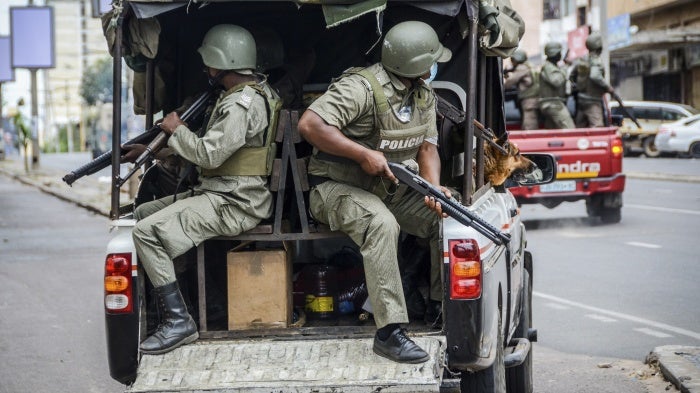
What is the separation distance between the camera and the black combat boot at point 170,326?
200 inches

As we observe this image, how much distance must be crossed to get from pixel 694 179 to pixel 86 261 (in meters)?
15.2

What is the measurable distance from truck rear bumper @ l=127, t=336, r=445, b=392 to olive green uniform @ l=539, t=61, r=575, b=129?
1089cm

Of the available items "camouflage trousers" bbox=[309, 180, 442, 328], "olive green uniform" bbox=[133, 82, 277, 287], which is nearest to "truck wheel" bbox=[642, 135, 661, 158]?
"camouflage trousers" bbox=[309, 180, 442, 328]

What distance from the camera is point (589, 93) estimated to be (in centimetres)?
1616

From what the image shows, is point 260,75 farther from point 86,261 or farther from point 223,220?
point 86,261

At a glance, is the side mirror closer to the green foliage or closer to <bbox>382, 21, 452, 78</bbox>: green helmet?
<bbox>382, 21, 452, 78</bbox>: green helmet

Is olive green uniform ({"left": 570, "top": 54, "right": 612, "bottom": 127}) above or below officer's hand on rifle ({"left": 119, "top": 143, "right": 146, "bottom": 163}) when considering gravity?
above

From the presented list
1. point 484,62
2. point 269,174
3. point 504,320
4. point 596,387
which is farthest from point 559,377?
point 269,174

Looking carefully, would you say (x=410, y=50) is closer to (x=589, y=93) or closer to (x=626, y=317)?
(x=626, y=317)

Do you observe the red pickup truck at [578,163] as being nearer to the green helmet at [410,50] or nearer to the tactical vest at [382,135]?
the tactical vest at [382,135]

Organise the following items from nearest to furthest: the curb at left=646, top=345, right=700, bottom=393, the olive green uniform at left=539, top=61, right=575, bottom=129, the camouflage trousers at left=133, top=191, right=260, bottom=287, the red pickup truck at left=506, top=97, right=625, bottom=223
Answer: the camouflage trousers at left=133, top=191, right=260, bottom=287 < the curb at left=646, top=345, right=700, bottom=393 < the red pickup truck at left=506, top=97, right=625, bottom=223 < the olive green uniform at left=539, top=61, right=575, bottom=129

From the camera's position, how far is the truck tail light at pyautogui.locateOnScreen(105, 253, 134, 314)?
17.0 feet

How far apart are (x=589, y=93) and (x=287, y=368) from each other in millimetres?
11994

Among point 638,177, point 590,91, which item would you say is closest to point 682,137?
point 638,177
